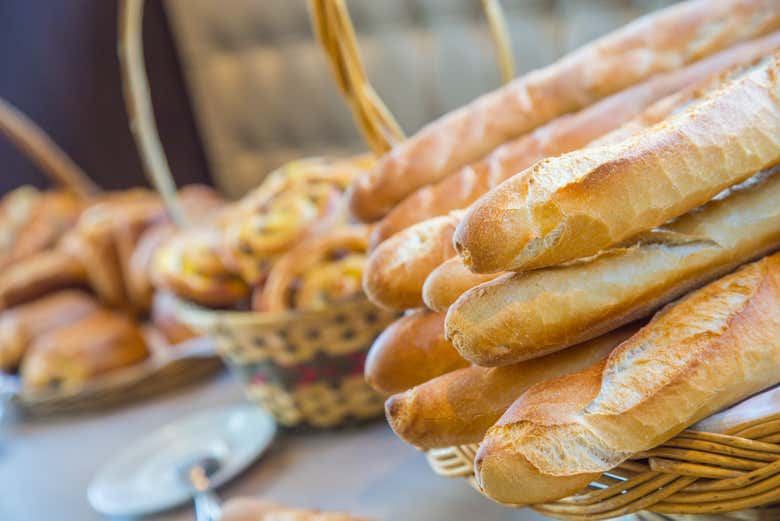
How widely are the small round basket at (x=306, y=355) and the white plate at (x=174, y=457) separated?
0.07m

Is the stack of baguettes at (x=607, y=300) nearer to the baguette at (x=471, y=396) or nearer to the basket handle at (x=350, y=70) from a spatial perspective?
the baguette at (x=471, y=396)

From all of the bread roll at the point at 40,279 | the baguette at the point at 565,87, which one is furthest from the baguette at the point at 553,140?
the bread roll at the point at 40,279

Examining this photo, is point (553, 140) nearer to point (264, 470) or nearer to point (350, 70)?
point (350, 70)

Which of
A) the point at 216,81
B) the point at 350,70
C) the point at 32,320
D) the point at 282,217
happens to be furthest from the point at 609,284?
the point at 216,81

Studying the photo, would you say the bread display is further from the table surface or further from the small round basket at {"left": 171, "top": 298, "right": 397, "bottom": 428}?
the small round basket at {"left": 171, "top": 298, "right": 397, "bottom": 428}

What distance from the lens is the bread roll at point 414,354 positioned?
63 cm

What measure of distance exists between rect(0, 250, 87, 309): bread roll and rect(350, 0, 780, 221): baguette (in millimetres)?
914

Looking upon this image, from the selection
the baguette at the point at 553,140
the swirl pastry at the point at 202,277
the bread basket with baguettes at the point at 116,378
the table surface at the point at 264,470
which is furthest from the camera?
the bread basket with baguettes at the point at 116,378

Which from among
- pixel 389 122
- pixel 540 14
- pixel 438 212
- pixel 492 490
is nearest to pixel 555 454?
pixel 492 490

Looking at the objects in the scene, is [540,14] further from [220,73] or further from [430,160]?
[220,73]

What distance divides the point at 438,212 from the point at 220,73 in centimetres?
176

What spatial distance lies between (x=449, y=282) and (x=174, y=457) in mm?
598

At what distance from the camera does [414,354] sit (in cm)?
64

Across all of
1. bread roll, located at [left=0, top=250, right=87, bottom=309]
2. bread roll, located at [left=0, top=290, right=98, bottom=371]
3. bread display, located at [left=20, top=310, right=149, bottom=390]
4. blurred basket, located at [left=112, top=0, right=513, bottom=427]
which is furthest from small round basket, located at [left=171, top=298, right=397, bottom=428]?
bread roll, located at [left=0, top=250, right=87, bottom=309]
